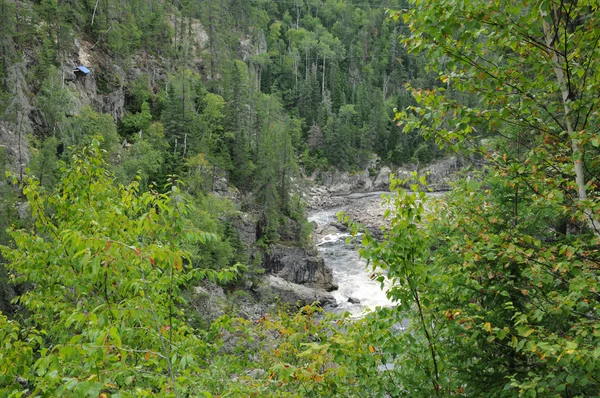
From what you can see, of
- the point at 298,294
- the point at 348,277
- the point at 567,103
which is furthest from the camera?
the point at 348,277

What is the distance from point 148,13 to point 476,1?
60.0 m

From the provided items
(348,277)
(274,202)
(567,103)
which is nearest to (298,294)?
(348,277)

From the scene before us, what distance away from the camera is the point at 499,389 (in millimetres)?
3838

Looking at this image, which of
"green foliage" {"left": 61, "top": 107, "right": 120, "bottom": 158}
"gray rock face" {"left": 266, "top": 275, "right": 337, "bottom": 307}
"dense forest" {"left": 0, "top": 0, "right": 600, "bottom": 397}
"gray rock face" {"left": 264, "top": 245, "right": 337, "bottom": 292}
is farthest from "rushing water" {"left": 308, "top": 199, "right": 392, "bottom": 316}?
"green foliage" {"left": 61, "top": 107, "right": 120, "bottom": 158}

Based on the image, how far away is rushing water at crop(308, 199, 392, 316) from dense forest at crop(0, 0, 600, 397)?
369cm

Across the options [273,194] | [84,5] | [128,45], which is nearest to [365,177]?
[273,194]

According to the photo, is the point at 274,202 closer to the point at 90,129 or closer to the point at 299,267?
the point at 299,267

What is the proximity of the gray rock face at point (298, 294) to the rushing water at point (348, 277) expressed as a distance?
98 cm

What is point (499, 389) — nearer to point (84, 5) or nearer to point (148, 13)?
point (84, 5)

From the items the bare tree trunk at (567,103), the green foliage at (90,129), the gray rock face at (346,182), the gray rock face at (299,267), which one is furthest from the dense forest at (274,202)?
the gray rock face at (346,182)

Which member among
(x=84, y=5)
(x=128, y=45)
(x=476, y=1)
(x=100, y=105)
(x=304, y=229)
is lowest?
(x=304, y=229)

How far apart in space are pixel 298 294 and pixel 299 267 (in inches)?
150

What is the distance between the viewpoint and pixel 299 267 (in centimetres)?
3384

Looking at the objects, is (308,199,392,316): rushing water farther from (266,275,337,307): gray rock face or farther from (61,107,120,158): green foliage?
(61,107,120,158): green foliage
